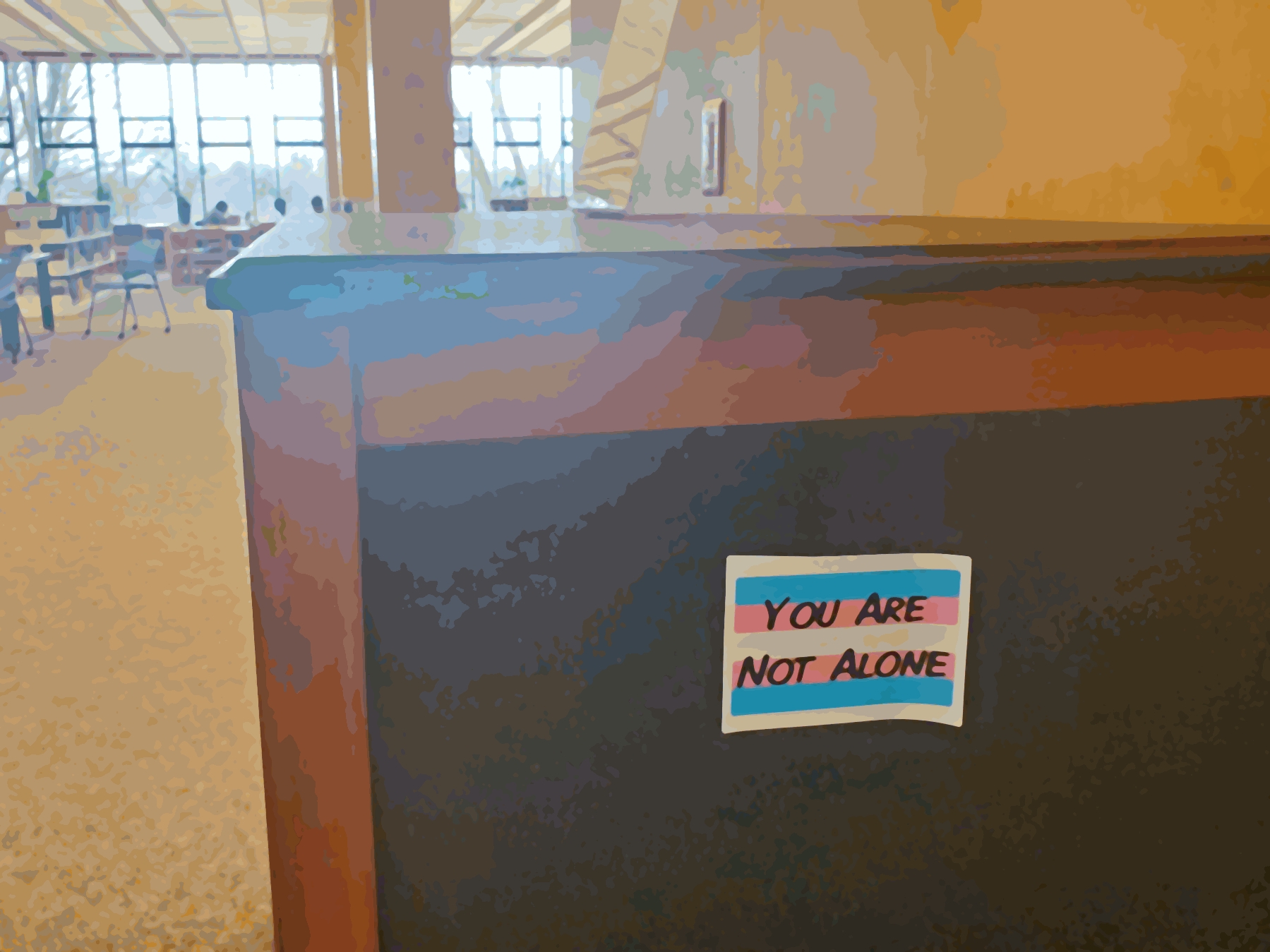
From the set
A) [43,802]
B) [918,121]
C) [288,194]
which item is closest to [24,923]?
[43,802]

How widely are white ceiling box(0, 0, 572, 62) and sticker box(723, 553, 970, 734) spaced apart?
1110 centimetres

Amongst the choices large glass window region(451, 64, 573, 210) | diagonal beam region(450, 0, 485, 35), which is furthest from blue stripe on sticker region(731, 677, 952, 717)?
large glass window region(451, 64, 573, 210)

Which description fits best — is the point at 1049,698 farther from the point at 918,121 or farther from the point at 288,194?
the point at 288,194

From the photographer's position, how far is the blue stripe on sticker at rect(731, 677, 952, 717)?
75 cm

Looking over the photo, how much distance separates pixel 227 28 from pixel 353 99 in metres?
8.38

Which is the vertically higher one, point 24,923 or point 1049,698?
point 1049,698

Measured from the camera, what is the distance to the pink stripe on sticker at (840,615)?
0.74 m

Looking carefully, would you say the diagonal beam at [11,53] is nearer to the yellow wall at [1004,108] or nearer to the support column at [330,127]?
the support column at [330,127]

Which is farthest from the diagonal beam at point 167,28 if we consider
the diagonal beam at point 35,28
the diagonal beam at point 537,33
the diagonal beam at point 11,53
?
the diagonal beam at point 537,33

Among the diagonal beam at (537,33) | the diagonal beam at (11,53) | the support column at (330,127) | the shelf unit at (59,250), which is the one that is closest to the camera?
the shelf unit at (59,250)

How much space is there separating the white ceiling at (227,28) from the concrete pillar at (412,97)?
791 centimetres

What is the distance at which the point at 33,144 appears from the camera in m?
15.0

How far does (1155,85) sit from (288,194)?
56.1ft

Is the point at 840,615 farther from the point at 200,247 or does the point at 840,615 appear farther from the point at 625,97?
the point at 200,247
